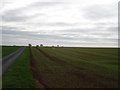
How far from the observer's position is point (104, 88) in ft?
33.9

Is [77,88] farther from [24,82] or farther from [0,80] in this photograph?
[0,80]

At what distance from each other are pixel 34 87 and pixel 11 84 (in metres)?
1.90

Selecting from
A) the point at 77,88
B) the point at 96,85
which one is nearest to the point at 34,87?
the point at 77,88

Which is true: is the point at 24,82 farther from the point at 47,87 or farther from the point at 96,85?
the point at 96,85

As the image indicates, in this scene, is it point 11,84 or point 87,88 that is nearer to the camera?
point 87,88

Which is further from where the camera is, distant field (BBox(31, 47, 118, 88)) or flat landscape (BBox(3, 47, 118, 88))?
distant field (BBox(31, 47, 118, 88))

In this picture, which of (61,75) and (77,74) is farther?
(77,74)

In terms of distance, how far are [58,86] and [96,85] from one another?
2665mm

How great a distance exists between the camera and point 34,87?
1039 centimetres

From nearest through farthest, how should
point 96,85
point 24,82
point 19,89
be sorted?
point 19,89, point 96,85, point 24,82

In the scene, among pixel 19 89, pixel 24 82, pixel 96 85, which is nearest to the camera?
pixel 19 89

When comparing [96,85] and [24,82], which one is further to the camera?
[24,82]

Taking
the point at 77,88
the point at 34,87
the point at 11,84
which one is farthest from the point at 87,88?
the point at 11,84

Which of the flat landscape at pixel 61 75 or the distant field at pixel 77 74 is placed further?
the distant field at pixel 77 74
